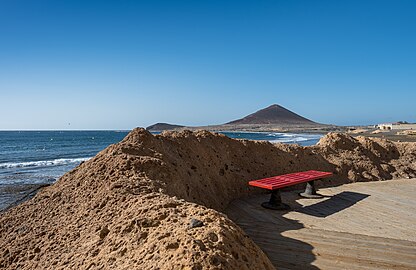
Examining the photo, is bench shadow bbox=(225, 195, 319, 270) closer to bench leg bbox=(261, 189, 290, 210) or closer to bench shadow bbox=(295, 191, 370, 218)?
bench leg bbox=(261, 189, 290, 210)

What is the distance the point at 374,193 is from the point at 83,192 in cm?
667

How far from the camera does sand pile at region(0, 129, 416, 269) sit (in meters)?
2.24

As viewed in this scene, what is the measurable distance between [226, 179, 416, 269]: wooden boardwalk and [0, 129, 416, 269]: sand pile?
3.09 feet

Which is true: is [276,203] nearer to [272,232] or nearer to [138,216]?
[272,232]

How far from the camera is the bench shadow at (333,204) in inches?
219

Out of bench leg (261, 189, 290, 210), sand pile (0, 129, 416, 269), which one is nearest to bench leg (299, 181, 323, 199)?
bench leg (261, 189, 290, 210)

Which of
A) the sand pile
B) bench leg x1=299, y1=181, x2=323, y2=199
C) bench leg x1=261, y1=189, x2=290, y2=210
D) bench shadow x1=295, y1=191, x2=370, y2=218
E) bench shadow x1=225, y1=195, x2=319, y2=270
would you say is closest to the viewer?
the sand pile

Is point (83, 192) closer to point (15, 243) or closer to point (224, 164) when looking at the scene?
point (15, 243)

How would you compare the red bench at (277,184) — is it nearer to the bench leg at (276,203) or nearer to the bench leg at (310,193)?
the bench leg at (276,203)

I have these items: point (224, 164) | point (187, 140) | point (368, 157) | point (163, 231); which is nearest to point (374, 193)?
point (368, 157)

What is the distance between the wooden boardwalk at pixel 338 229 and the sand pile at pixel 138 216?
941 millimetres

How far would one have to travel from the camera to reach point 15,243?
10.4ft

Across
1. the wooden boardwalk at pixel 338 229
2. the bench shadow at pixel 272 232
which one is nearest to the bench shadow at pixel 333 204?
the wooden boardwalk at pixel 338 229

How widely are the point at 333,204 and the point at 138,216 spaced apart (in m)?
4.85
